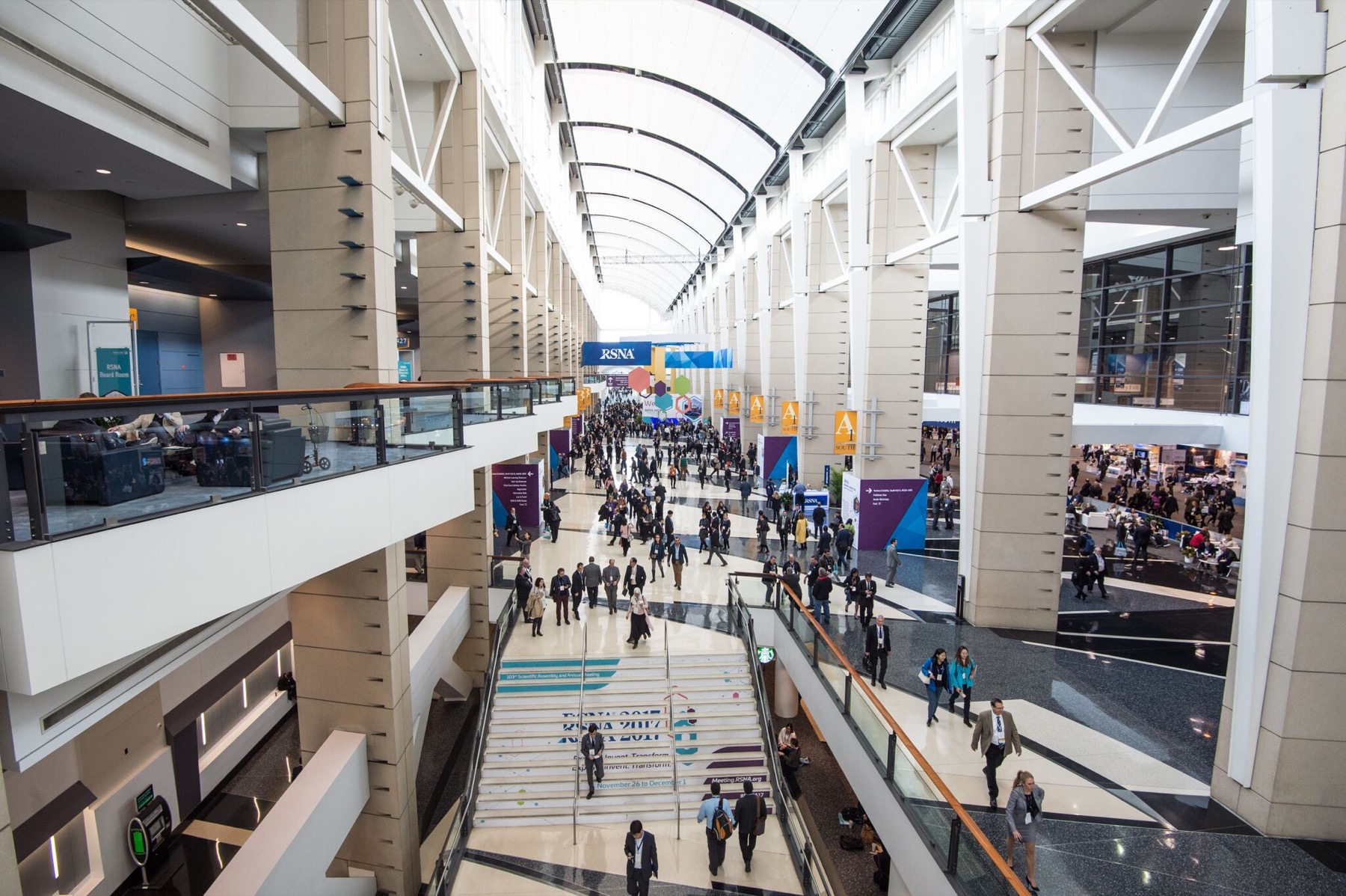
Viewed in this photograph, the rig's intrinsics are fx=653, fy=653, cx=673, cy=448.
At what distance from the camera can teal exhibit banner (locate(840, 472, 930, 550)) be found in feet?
38.0

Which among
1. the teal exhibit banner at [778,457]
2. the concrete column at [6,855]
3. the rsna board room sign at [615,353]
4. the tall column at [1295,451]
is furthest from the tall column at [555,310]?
the concrete column at [6,855]

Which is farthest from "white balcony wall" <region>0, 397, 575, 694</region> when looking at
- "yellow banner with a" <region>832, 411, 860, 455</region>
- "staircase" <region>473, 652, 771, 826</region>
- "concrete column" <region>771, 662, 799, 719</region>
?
"yellow banner with a" <region>832, 411, 860, 455</region>

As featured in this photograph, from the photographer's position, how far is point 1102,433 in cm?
1130

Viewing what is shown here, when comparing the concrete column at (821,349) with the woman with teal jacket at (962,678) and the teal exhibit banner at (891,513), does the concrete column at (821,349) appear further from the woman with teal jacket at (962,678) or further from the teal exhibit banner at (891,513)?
the woman with teal jacket at (962,678)

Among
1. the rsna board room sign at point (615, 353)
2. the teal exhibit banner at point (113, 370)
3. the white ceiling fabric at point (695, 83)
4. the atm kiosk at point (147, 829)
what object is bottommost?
the atm kiosk at point (147, 829)

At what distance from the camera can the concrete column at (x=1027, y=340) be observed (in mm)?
9539

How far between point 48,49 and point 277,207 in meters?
1.99

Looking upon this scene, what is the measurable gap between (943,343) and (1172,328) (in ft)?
37.8

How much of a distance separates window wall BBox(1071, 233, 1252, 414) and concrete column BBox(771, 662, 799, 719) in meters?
9.93

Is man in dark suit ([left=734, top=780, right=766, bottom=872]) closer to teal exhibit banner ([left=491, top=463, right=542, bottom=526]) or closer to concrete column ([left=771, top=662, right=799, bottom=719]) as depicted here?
concrete column ([left=771, top=662, right=799, bottom=719])

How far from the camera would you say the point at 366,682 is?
23.1 feet

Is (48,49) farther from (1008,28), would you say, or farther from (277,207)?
(1008,28)

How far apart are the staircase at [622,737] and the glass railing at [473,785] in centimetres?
14

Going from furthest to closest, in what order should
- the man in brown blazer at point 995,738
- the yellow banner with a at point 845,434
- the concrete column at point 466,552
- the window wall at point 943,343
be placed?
the window wall at point 943,343 < the yellow banner with a at point 845,434 < the concrete column at point 466,552 < the man in brown blazer at point 995,738
